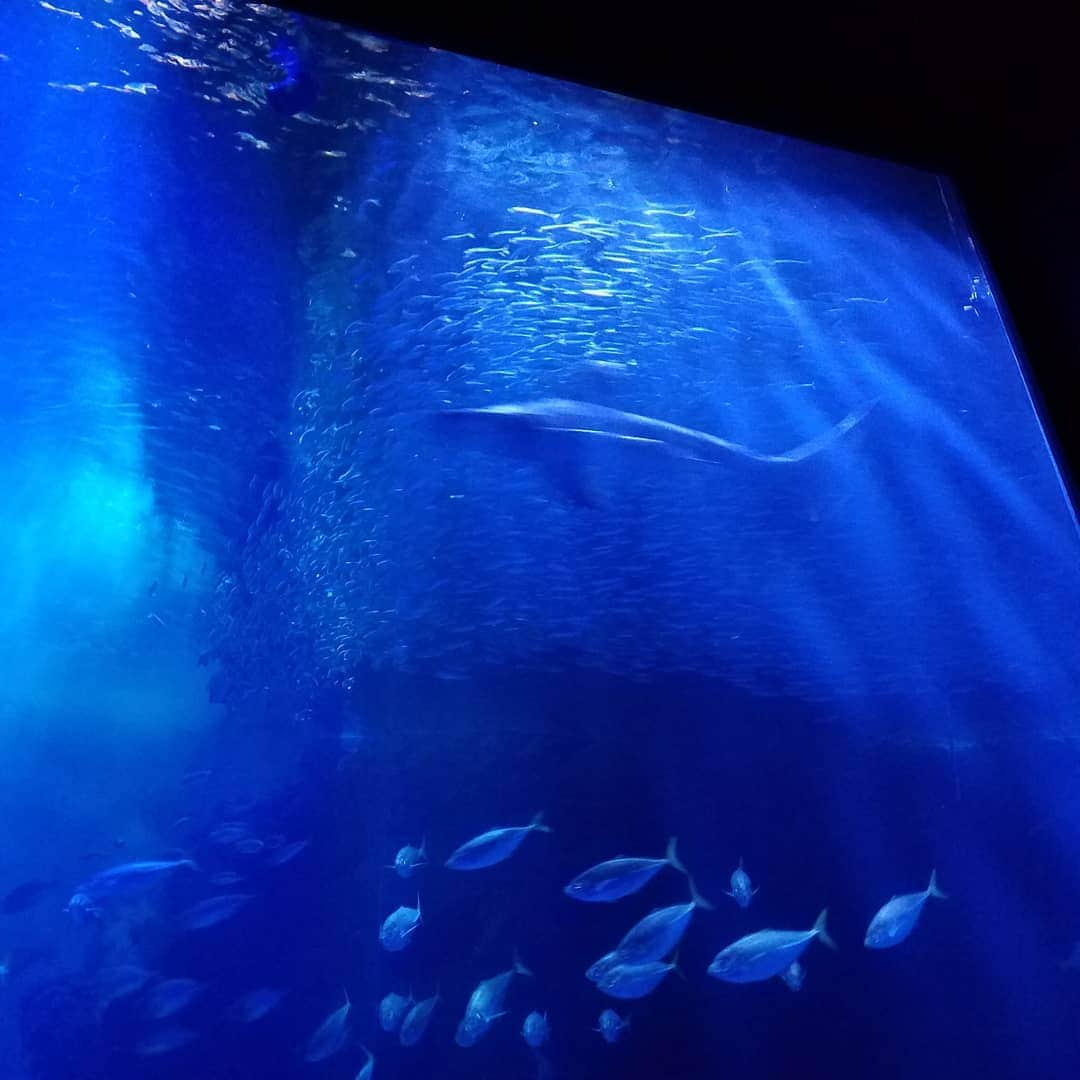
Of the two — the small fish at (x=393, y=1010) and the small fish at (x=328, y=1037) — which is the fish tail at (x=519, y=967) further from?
the small fish at (x=328, y=1037)

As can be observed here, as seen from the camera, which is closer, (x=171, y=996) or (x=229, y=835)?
(x=171, y=996)

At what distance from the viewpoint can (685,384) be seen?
642 centimetres

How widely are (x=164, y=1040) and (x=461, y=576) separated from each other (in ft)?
11.7

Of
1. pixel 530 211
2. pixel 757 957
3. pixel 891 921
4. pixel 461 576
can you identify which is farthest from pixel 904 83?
pixel 461 576

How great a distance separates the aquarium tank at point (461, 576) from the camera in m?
5.11

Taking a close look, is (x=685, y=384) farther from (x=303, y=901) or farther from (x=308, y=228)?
(x=303, y=901)

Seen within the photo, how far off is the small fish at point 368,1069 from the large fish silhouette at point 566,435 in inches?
153

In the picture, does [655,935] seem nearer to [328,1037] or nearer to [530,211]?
[328,1037]

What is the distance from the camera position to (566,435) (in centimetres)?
548

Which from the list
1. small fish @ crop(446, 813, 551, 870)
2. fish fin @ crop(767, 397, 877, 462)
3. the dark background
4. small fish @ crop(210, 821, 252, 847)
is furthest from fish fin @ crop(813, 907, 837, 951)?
small fish @ crop(210, 821, 252, 847)

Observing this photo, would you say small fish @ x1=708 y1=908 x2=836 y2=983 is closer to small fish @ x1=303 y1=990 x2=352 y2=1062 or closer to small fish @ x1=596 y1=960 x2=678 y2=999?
small fish @ x1=596 y1=960 x2=678 y2=999

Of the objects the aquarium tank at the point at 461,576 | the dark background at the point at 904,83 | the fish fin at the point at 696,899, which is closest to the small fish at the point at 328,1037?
the aquarium tank at the point at 461,576

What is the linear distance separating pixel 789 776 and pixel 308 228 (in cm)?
593

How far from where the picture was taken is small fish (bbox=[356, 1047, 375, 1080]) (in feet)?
15.5
